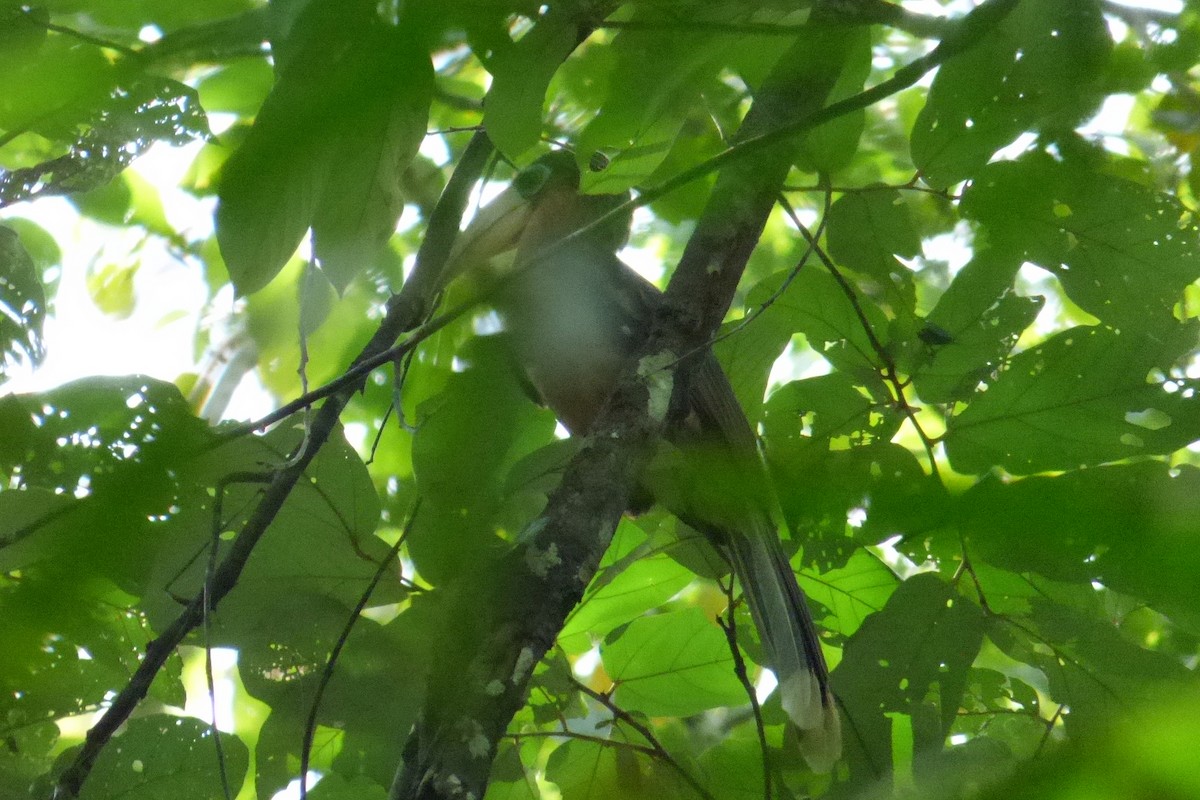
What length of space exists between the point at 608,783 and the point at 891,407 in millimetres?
846

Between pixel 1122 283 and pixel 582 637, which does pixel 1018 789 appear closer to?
pixel 1122 283

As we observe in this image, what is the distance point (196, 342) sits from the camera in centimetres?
242

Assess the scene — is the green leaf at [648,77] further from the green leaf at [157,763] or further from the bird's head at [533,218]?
the green leaf at [157,763]

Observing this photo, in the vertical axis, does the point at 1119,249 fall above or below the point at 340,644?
above

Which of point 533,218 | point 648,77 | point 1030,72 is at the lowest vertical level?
point 648,77

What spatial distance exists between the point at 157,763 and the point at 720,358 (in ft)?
4.12

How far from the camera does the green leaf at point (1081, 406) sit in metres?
1.65

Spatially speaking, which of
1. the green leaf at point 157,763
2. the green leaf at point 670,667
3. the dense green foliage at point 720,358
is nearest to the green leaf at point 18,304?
the dense green foliage at point 720,358

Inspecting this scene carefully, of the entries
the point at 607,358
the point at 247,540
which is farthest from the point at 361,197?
the point at 607,358

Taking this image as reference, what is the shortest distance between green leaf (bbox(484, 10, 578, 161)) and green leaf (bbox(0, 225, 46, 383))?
96cm

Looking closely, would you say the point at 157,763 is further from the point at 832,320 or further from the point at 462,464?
the point at 832,320

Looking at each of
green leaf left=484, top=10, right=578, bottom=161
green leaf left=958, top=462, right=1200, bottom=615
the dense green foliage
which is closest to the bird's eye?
the dense green foliage

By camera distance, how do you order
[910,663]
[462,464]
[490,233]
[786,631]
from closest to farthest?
[462,464] < [910,663] < [786,631] < [490,233]

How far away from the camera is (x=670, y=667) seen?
2037mm
